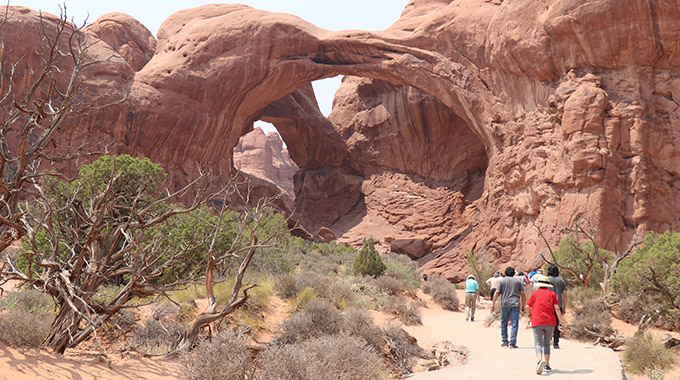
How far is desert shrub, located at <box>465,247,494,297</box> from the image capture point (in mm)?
21562

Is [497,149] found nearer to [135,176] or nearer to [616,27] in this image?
[616,27]

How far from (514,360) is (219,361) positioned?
4.50 metres

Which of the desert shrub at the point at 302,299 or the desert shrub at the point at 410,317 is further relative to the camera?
the desert shrub at the point at 410,317

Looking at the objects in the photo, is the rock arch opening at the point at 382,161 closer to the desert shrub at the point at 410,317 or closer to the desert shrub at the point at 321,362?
the desert shrub at the point at 410,317

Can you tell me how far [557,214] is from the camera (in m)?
21.2

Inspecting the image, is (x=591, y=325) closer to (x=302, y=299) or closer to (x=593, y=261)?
(x=593, y=261)

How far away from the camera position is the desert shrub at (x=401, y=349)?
9.63 meters

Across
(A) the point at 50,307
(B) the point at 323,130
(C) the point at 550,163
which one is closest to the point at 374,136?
(B) the point at 323,130

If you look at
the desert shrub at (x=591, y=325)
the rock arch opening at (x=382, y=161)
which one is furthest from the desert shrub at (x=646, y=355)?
the rock arch opening at (x=382, y=161)

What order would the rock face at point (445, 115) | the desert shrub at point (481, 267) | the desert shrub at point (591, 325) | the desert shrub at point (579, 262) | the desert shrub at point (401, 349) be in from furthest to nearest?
1. the desert shrub at point (481, 267)
2. the rock face at point (445, 115)
3. the desert shrub at point (579, 262)
4. the desert shrub at point (591, 325)
5. the desert shrub at point (401, 349)

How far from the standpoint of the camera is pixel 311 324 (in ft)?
31.4

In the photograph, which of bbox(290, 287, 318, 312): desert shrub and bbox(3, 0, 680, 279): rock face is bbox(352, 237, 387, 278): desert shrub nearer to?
bbox(3, 0, 680, 279): rock face

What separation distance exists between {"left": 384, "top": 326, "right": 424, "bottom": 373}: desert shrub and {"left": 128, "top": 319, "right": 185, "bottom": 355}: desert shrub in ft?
12.7

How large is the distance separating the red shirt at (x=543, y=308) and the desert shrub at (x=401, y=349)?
10.5ft
